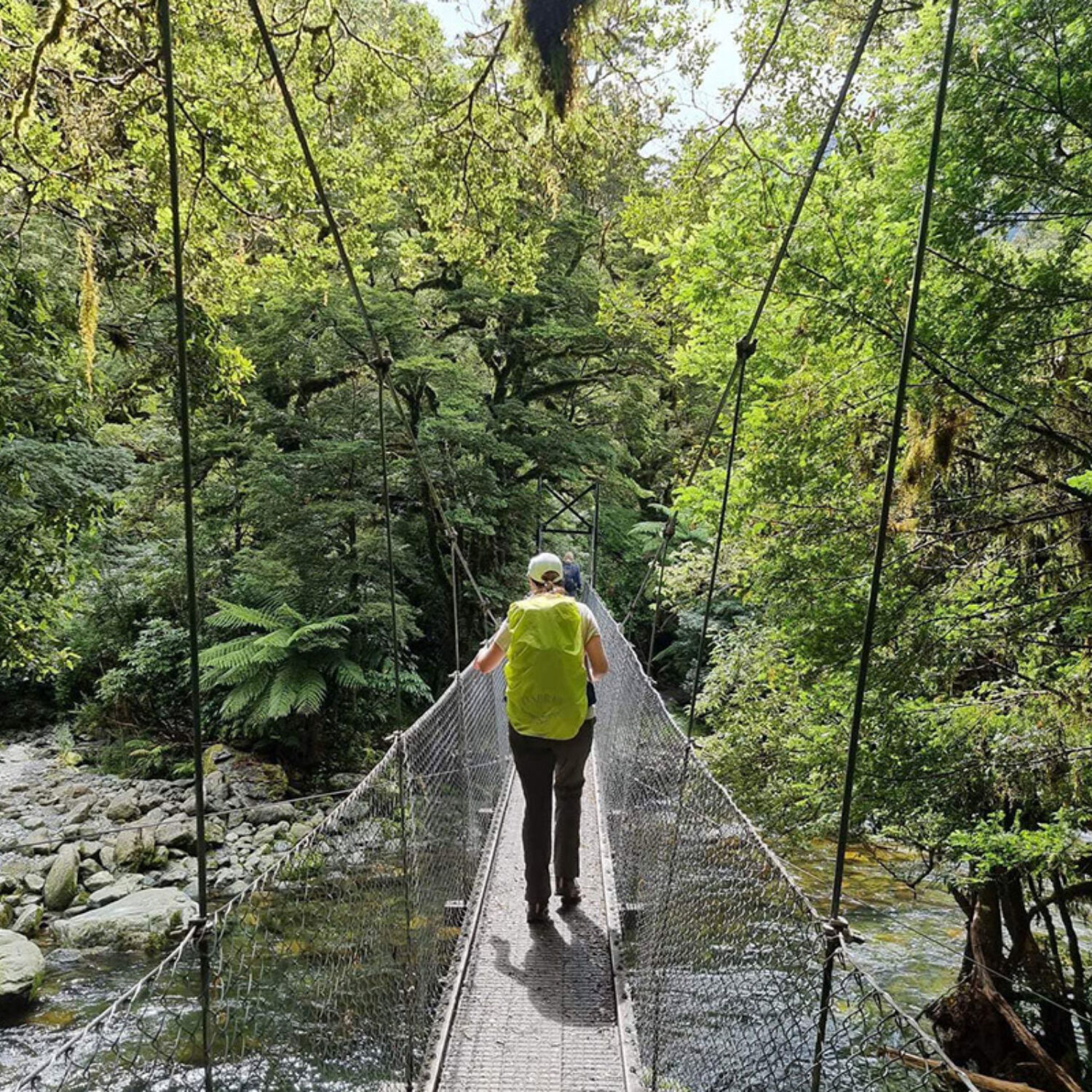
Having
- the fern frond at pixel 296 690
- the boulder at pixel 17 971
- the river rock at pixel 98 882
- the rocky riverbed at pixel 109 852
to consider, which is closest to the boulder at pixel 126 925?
the rocky riverbed at pixel 109 852

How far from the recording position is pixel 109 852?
5.35 meters

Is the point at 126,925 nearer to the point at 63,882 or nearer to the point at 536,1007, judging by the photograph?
the point at 63,882

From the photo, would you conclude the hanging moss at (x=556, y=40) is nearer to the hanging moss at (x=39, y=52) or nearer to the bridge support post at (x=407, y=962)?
the hanging moss at (x=39, y=52)

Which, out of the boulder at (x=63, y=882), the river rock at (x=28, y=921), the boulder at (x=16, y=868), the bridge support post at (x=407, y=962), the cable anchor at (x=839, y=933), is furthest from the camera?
the boulder at (x=16, y=868)

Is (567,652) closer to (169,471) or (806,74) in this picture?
(806,74)

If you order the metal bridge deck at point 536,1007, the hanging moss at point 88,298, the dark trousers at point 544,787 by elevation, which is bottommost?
the metal bridge deck at point 536,1007

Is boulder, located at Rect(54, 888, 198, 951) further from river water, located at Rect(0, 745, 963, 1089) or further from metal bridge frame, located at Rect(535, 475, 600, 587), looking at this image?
metal bridge frame, located at Rect(535, 475, 600, 587)

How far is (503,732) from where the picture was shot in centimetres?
381

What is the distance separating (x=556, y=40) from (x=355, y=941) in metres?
2.01

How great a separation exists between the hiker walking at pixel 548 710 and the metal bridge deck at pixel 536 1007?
0.09 meters

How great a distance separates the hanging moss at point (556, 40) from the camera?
1.92m

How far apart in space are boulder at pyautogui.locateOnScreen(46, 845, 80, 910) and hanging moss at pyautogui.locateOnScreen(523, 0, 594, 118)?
5069mm

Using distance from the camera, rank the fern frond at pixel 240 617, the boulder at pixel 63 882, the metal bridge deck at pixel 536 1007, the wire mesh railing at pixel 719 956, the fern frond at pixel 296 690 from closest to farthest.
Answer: the wire mesh railing at pixel 719 956 < the metal bridge deck at pixel 536 1007 < the boulder at pixel 63 882 < the fern frond at pixel 296 690 < the fern frond at pixel 240 617

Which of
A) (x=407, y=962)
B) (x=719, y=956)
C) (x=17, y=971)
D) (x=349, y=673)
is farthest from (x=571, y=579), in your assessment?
(x=407, y=962)
